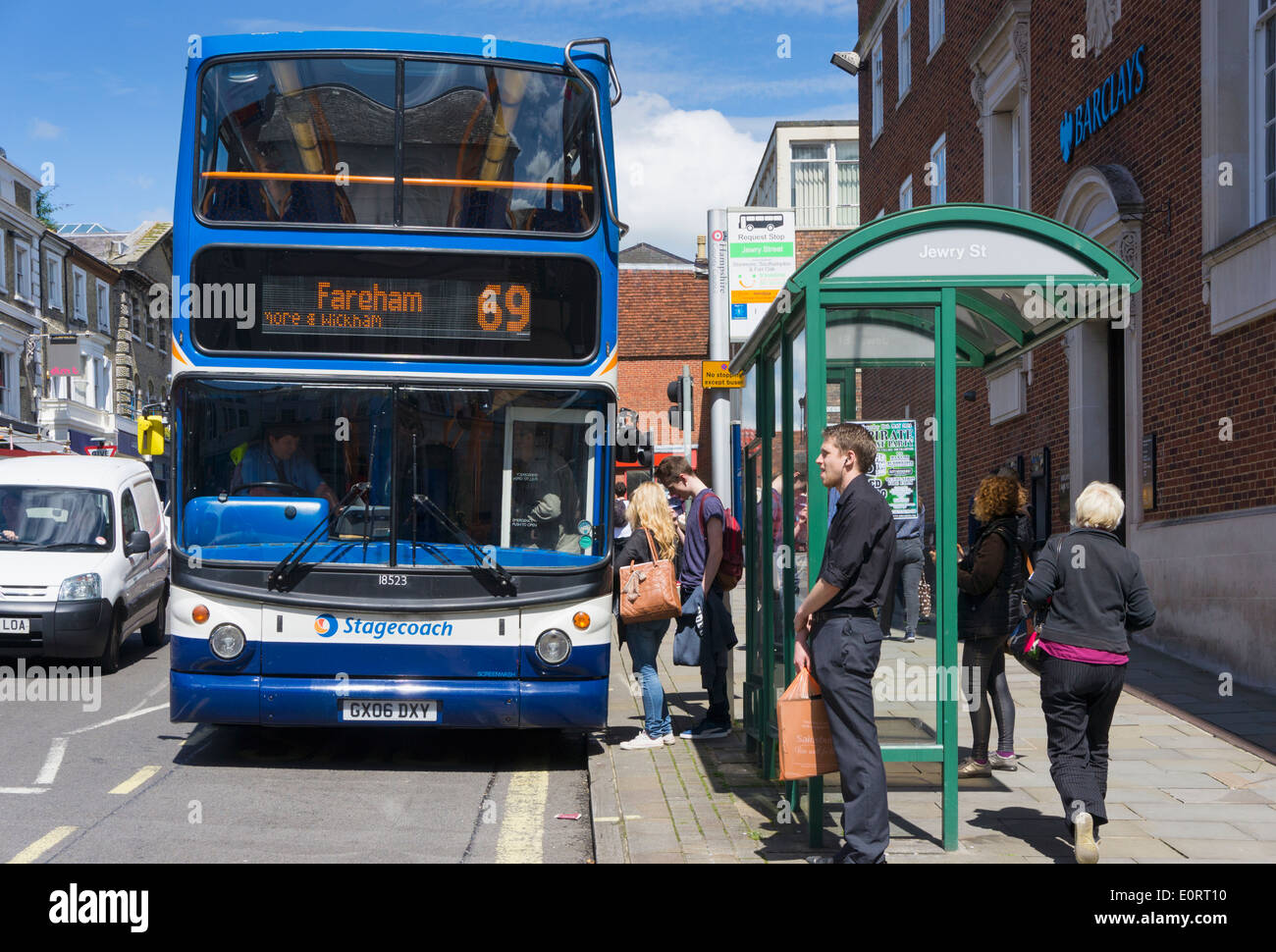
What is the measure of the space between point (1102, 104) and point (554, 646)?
9260mm

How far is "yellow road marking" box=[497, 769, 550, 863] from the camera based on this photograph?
603 centimetres

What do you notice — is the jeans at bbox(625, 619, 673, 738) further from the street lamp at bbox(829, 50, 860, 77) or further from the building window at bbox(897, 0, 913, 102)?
the street lamp at bbox(829, 50, 860, 77)

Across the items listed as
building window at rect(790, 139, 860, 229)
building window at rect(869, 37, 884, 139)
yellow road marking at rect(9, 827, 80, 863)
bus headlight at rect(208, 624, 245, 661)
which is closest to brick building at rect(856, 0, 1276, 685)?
bus headlight at rect(208, 624, 245, 661)

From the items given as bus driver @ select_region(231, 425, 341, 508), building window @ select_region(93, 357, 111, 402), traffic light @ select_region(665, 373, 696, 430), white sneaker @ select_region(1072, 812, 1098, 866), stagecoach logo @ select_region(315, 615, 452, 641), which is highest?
building window @ select_region(93, 357, 111, 402)

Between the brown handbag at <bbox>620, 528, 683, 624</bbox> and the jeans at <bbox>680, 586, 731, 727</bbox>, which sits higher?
A: the brown handbag at <bbox>620, 528, 683, 624</bbox>

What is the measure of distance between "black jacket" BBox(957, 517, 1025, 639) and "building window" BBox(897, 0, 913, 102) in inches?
682

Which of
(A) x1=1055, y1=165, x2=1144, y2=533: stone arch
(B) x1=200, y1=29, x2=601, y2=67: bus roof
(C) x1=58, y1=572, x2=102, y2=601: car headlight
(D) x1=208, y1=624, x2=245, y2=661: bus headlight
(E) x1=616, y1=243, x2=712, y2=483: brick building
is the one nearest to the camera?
(D) x1=208, y1=624, x2=245, y2=661: bus headlight

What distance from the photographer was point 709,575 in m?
8.45

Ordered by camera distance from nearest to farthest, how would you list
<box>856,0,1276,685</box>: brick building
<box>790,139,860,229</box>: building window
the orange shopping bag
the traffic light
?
the orange shopping bag, <box>856,0,1276,685</box>: brick building, the traffic light, <box>790,139,860,229</box>: building window

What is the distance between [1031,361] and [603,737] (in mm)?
9081

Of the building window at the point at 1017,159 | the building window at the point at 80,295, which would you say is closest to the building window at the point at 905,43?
the building window at the point at 1017,159

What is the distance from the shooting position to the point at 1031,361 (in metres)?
15.9

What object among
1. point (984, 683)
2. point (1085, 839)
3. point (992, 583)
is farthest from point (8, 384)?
point (1085, 839)
